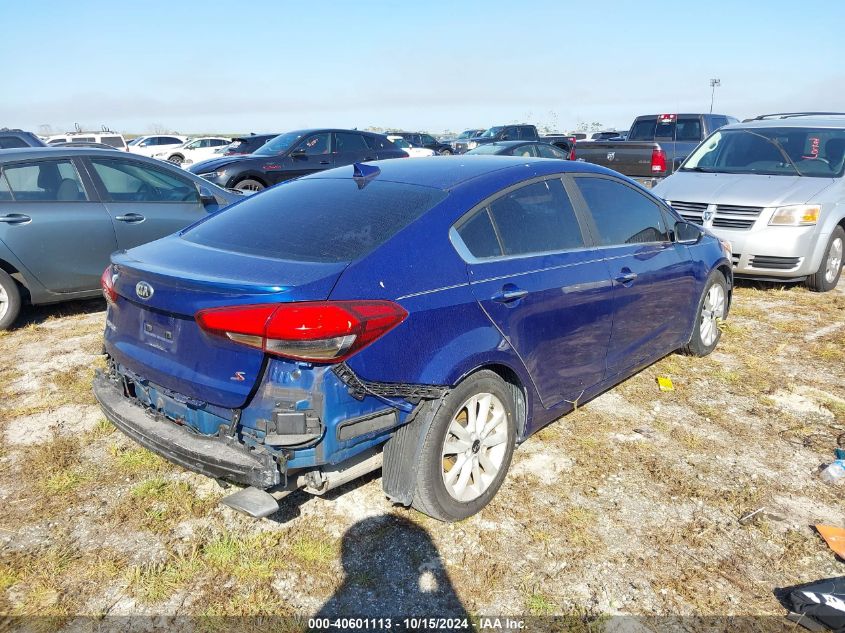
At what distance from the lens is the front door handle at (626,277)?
3.88 meters

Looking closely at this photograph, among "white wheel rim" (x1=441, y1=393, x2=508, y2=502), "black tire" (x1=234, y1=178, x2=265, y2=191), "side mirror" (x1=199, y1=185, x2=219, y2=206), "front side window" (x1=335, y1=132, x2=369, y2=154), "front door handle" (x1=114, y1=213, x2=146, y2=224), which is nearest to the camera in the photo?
"white wheel rim" (x1=441, y1=393, x2=508, y2=502)

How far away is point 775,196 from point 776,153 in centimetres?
118

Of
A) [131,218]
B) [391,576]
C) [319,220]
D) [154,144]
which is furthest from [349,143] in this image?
[154,144]

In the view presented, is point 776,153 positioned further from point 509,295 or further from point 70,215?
point 70,215

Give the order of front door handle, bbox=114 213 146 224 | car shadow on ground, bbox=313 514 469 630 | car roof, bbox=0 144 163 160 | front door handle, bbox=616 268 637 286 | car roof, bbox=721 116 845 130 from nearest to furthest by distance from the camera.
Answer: car shadow on ground, bbox=313 514 469 630 → front door handle, bbox=616 268 637 286 → car roof, bbox=0 144 163 160 → front door handle, bbox=114 213 146 224 → car roof, bbox=721 116 845 130

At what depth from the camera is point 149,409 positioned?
9.91 ft

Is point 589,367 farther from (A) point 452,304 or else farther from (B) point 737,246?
(B) point 737,246

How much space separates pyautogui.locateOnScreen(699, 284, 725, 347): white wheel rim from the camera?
525 centimetres

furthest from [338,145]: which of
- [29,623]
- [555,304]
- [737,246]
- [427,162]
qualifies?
[29,623]

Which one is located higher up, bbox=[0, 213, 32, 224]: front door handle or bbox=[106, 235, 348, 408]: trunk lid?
bbox=[106, 235, 348, 408]: trunk lid

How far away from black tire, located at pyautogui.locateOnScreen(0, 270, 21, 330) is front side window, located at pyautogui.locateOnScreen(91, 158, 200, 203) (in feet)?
3.74

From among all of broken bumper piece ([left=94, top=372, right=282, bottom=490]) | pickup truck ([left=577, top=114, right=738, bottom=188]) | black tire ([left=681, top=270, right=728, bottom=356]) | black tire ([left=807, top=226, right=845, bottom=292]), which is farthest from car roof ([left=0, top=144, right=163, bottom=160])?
pickup truck ([left=577, top=114, right=738, bottom=188])

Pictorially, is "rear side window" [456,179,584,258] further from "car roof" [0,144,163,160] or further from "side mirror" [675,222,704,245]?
"car roof" [0,144,163,160]

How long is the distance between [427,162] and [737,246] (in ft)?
15.4
